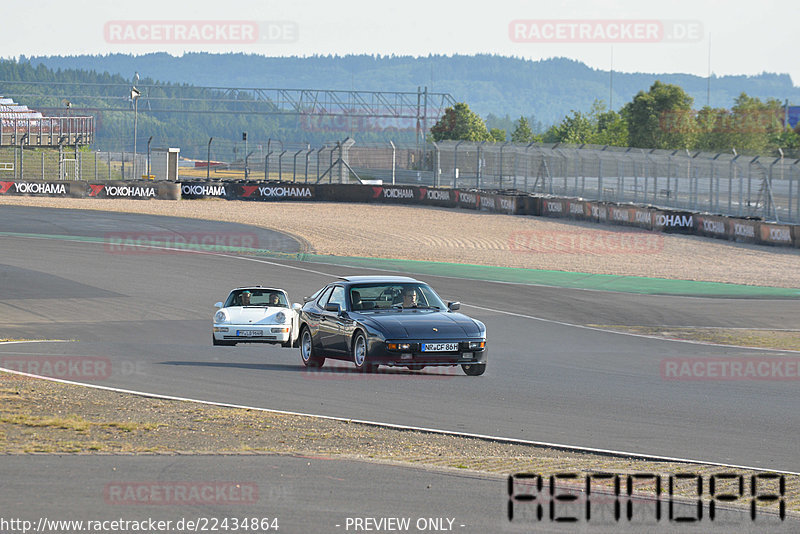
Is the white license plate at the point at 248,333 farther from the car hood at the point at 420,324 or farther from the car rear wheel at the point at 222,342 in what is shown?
the car hood at the point at 420,324

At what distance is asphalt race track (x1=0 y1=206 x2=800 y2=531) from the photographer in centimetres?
1130

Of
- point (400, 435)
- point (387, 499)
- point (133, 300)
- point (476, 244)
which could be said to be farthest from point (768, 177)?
point (387, 499)

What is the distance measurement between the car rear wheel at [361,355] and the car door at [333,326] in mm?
309

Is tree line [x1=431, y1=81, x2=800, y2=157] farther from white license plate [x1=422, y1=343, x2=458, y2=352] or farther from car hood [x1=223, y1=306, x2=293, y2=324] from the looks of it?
white license plate [x1=422, y1=343, x2=458, y2=352]

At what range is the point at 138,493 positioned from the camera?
7.76 m

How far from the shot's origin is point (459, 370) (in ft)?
51.0

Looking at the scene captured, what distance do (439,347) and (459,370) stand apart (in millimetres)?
1513

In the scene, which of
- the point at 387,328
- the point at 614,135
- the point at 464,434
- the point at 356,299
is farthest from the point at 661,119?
the point at 464,434

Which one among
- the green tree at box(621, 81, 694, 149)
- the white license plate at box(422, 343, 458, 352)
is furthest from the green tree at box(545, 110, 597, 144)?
the white license plate at box(422, 343, 458, 352)

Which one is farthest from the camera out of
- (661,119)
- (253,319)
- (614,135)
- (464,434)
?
(614,135)

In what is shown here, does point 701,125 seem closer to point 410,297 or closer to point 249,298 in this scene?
point 249,298

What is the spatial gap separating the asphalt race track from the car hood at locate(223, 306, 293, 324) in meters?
0.58

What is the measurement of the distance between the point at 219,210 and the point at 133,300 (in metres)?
23.8

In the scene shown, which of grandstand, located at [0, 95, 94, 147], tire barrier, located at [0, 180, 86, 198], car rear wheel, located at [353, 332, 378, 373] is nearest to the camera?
car rear wheel, located at [353, 332, 378, 373]
